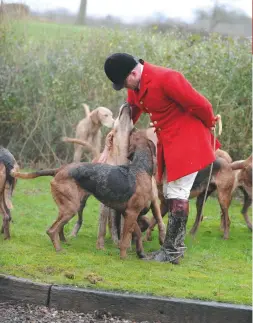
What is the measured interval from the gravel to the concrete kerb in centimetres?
6

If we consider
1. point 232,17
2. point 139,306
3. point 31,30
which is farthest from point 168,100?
point 232,17

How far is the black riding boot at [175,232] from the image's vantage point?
825cm

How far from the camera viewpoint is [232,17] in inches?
794

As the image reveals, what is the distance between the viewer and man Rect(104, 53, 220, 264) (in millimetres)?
7863

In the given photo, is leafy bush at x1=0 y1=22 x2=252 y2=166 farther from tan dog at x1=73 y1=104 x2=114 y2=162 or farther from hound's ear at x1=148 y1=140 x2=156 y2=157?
hound's ear at x1=148 y1=140 x2=156 y2=157

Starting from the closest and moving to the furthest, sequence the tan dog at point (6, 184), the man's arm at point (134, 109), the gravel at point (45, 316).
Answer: the gravel at point (45, 316), the man's arm at point (134, 109), the tan dog at point (6, 184)

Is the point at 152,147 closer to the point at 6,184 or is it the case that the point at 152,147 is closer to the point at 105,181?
the point at 105,181

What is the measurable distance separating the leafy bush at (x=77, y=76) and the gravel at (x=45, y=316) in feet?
27.0

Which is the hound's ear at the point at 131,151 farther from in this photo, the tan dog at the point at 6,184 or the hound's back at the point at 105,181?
the tan dog at the point at 6,184

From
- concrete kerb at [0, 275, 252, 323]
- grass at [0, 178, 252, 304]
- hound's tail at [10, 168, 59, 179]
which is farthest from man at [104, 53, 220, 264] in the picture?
concrete kerb at [0, 275, 252, 323]

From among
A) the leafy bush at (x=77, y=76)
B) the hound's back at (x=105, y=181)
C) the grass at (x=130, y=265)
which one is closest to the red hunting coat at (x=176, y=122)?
the hound's back at (x=105, y=181)

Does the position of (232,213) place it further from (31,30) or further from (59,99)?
(31,30)

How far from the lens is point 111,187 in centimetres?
820

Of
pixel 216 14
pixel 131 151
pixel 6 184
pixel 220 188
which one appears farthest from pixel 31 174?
pixel 216 14
